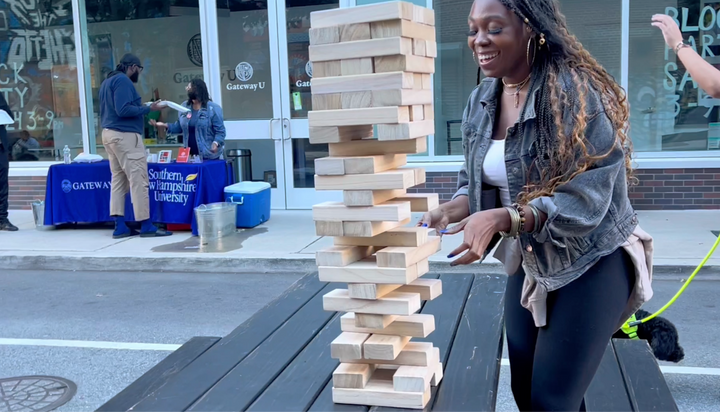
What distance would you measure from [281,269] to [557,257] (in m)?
5.59

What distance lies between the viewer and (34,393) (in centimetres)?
455

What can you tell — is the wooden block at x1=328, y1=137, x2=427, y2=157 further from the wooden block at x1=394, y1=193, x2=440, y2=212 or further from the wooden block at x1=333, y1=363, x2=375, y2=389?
the wooden block at x1=333, y1=363, x2=375, y2=389

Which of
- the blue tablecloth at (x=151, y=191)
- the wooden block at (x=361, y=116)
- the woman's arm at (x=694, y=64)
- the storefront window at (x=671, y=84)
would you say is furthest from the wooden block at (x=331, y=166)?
the storefront window at (x=671, y=84)

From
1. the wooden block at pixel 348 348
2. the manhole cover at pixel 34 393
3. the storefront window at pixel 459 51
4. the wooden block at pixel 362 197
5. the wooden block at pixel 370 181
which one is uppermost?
the storefront window at pixel 459 51

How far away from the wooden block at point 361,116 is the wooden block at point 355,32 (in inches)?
8.7

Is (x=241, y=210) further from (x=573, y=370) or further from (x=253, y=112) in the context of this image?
(x=573, y=370)

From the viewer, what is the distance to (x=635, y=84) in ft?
32.0

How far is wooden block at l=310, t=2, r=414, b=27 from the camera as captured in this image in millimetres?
2135

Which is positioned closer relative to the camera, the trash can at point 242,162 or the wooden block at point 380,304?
the wooden block at point 380,304

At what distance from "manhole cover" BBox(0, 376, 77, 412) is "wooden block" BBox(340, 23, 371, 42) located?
10.5 ft

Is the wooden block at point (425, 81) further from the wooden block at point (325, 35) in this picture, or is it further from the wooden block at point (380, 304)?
the wooden block at point (380, 304)

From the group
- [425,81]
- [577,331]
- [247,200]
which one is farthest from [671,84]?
[577,331]

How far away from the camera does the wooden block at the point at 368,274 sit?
221cm

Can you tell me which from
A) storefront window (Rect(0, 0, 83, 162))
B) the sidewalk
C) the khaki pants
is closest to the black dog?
the sidewalk
